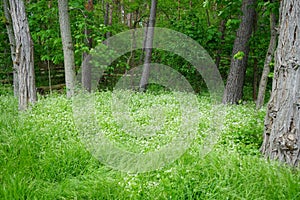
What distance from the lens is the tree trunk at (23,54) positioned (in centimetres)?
648

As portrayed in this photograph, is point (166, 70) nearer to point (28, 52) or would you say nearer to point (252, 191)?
point (28, 52)

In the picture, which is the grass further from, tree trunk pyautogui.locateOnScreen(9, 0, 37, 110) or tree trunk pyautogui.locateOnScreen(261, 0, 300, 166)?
tree trunk pyautogui.locateOnScreen(9, 0, 37, 110)

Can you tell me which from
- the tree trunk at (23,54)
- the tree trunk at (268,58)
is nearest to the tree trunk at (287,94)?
the tree trunk at (268,58)

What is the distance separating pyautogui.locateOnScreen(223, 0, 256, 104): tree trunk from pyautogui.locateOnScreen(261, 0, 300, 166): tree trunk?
170 inches

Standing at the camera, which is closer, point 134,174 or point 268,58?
point 134,174

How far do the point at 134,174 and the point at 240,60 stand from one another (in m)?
5.90

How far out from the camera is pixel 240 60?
7.68 meters

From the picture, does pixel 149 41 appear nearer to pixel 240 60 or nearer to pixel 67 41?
pixel 67 41

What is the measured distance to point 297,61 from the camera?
3152mm

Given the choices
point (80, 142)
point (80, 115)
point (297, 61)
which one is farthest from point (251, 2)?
point (80, 142)

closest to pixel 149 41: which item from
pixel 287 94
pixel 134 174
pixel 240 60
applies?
pixel 240 60

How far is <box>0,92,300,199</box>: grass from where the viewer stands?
8.76 feet

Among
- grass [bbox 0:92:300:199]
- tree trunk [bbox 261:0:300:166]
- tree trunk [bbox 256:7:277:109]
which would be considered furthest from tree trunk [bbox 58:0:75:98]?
tree trunk [bbox 261:0:300:166]

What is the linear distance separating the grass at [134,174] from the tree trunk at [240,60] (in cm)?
312
